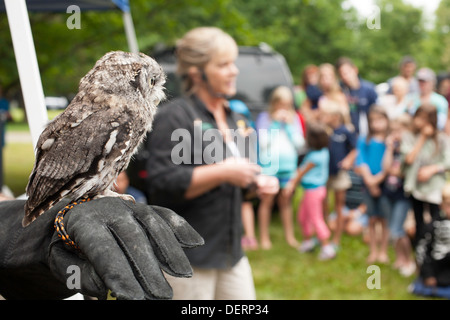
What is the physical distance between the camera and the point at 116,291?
129cm

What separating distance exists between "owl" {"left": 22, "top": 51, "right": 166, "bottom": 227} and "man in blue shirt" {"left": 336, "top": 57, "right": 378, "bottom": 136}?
20.5 feet

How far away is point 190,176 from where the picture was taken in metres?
2.63

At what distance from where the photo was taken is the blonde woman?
2.62m

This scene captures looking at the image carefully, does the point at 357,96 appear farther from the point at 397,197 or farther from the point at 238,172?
the point at 238,172

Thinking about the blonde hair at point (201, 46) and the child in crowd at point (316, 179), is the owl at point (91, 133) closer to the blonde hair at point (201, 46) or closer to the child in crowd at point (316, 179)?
the blonde hair at point (201, 46)

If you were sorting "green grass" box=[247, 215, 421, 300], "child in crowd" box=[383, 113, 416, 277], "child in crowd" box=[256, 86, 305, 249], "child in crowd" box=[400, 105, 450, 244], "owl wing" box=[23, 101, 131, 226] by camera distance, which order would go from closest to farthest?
"owl wing" box=[23, 101, 131, 226] < "green grass" box=[247, 215, 421, 300] < "child in crowd" box=[400, 105, 450, 244] < "child in crowd" box=[383, 113, 416, 277] < "child in crowd" box=[256, 86, 305, 249]

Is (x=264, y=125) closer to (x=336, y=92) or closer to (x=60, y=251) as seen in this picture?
(x=336, y=92)

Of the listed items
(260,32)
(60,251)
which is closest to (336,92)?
(260,32)

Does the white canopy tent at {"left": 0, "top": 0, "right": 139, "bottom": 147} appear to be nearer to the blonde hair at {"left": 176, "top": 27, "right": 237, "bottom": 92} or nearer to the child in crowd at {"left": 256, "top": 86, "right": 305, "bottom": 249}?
the blonde hair at {"left": 176, "top": 27, "right": 237, "bottom": 92}

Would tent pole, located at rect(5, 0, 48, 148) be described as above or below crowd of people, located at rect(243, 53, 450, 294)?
above

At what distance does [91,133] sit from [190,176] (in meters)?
1.10

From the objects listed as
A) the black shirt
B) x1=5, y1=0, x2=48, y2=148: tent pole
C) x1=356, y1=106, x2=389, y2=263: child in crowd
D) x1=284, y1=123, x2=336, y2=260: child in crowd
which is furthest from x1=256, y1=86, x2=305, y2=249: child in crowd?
x1=5, y1=0, x2=48, y2=148: tent pole

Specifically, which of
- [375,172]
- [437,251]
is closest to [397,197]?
[375,172]

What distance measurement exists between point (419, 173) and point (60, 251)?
4479mm
